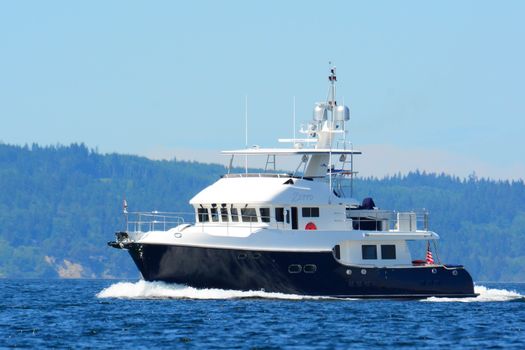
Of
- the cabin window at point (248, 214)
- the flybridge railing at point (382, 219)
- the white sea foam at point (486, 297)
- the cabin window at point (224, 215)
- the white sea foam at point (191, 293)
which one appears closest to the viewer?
the white sea foam at point (191, 293)

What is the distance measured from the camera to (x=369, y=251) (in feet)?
182

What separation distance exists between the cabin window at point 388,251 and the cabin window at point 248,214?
5550mm

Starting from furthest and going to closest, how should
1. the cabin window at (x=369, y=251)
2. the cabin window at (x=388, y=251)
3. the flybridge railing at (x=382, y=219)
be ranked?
the flybridge railing at (x=382, y=219) < the cabin window at (x=388, y=251) < the cabin window at (x=369, y=251)

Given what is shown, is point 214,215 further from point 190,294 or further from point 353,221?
point 353,221

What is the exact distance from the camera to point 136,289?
184 feet

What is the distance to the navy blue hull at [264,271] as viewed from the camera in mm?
52812

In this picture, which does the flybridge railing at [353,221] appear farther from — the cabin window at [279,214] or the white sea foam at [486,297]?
the white sea foam at [486,297]

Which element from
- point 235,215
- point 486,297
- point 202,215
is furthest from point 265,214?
point 486,297

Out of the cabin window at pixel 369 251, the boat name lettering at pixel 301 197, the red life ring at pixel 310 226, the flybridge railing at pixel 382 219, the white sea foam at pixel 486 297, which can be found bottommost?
the white sea foam at pixel 486 297

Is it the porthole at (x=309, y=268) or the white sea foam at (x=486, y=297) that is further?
the white sea foam at (x=486, y=297)

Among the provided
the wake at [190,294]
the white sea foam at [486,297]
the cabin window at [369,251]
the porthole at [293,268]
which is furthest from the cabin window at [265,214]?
the white sea foam at [486,297]

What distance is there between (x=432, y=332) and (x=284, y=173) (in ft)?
39.9

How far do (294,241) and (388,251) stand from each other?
4.71m

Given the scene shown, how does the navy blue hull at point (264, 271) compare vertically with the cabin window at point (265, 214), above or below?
below
